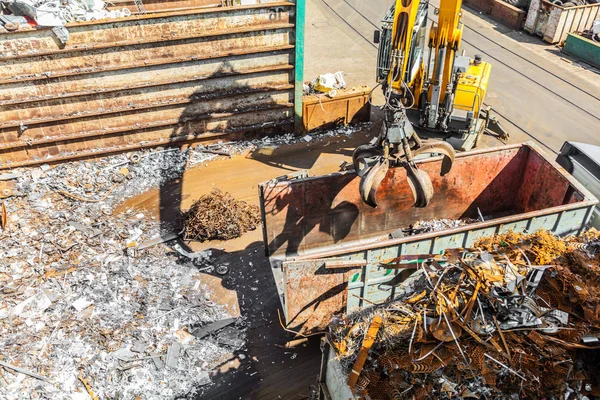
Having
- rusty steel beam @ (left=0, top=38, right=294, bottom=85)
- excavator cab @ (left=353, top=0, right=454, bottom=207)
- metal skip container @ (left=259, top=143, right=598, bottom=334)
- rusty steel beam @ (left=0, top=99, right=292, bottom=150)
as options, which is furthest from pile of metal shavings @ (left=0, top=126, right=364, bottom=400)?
excavator cab @ (left=353, top=0, right=454, bottom=207)

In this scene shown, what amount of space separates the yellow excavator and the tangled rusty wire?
260cm

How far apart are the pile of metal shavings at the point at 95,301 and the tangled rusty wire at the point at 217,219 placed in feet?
1.40

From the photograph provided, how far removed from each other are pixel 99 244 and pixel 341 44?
11.0m

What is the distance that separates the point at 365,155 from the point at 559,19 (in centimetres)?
1219

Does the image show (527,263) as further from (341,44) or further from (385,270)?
(341,44)

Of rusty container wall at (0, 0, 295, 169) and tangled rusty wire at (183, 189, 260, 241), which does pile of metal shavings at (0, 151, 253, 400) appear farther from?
rusty container wall at (0, 0, 295, 169)

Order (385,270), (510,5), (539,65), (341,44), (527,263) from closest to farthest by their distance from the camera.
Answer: (527,263) < (385,270) < (539,65) < (341,44) < (510,5)

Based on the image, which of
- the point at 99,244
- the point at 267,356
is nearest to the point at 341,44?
the point at 99,244

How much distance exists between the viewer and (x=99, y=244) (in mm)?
9305

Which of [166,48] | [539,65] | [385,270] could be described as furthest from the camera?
[539,65]

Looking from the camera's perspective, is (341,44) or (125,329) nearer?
(125,329)

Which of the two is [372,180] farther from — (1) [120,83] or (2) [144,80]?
(1) [120,83]

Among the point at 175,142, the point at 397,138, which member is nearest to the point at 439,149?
the point at 397,138

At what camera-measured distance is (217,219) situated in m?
9.53
